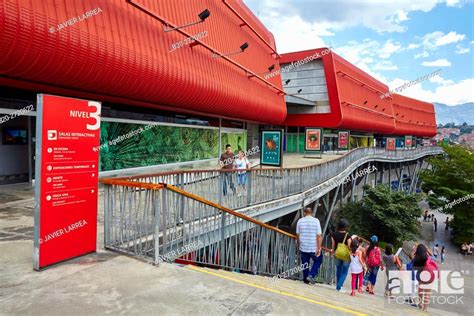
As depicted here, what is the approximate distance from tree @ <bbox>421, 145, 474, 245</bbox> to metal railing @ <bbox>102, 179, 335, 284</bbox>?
27.3m

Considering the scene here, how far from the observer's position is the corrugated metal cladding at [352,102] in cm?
3503

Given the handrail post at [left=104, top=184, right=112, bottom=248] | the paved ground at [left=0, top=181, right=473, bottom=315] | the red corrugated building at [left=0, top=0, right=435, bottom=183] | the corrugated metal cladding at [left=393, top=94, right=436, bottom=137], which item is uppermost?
the corrugated metal cladding at [left=393, top=94, right=436, bottom=137]

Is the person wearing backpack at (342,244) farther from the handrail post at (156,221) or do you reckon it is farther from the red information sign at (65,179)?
the red information sign at (65,179)

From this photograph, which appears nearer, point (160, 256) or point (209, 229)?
point (160, 256)

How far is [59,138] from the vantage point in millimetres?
4309

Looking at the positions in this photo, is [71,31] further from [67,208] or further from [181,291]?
[181,291]

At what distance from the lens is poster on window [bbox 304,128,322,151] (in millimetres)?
24627

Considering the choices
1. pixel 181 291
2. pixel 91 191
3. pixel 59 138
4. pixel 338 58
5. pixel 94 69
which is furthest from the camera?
pixel 338 58

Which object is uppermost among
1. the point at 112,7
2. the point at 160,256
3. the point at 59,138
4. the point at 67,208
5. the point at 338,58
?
the point at 338,58

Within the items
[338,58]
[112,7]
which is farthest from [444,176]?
[112,7]

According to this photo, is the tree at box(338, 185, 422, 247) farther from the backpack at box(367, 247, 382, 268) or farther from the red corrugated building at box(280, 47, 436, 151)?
the red corrugated building at box(280, 47, 436, 151)

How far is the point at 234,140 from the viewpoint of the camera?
2470 cm

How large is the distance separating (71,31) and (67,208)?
21.2 ft

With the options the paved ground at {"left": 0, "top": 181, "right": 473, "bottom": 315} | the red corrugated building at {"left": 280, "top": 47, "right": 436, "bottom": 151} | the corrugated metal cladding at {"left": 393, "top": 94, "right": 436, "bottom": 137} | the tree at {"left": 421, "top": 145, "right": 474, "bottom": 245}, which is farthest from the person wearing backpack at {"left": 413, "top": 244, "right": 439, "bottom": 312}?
the corrugated metal cladding at {"left": 393, "top": 94, "right": 436, "bottom": 137}
